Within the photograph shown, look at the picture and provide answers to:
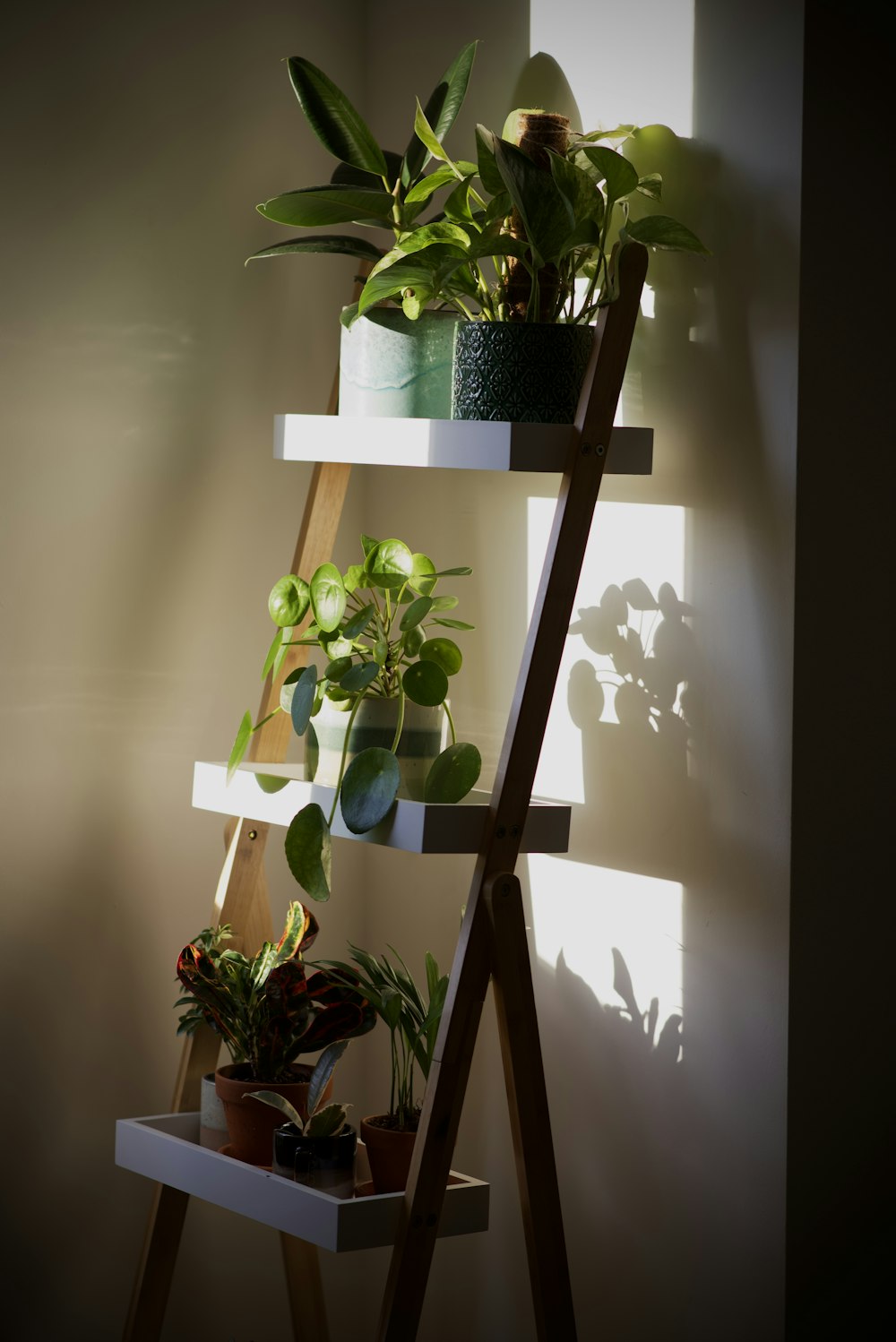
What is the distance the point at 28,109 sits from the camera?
5.90 ft

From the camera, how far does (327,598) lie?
165 cm

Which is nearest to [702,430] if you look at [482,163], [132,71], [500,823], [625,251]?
[625,251]

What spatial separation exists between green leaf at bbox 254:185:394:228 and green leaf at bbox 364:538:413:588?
0.35m

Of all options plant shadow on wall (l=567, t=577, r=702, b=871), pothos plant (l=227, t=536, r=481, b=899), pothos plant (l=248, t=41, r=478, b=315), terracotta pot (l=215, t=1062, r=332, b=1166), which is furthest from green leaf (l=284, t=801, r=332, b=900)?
pothos plant (l=248, t=41, r=478, b=315)

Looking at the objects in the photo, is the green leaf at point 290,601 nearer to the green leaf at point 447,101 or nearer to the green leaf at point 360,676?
the green leaf at point 360,676

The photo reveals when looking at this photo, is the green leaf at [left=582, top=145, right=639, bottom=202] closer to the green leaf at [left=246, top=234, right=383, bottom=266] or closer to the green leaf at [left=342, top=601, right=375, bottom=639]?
the green leaf at [left=246, top=234, right=383, bottom=266]

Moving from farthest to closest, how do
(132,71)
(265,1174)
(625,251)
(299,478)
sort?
1. (299,478)
2. (132,71)
3. (265,1174)
4. (625,251)

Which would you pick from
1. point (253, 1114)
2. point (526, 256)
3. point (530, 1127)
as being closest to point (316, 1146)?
point (253, 1114)

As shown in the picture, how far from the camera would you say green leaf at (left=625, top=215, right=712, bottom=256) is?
1497 mm

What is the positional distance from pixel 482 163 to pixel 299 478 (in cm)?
70

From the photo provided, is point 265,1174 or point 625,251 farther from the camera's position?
point 265,1174

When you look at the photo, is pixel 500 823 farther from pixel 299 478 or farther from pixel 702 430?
pixel 299 478

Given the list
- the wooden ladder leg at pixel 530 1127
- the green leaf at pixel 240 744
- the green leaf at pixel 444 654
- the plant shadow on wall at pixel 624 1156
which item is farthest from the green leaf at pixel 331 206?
the plant shadow on wall at pixel 624 1156

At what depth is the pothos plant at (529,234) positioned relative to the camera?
1.43 metres
